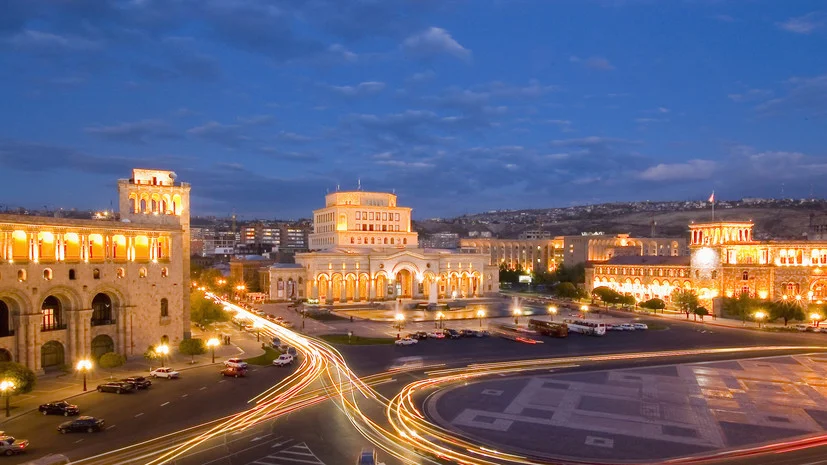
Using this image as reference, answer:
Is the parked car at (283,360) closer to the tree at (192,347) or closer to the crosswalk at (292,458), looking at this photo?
the tree at (192,347)

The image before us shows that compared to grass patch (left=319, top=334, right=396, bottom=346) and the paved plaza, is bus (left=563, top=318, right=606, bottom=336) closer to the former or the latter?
the paved plaza

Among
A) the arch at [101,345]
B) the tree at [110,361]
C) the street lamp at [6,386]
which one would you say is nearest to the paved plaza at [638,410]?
the street lamp at [6,386]

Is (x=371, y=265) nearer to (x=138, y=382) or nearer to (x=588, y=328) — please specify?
(x=588, y=328)

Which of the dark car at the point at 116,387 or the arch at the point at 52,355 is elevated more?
the arch at the point at 52,355

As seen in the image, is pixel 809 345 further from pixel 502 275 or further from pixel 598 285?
pixel 502 275

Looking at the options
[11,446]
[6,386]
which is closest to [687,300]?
[6,386]

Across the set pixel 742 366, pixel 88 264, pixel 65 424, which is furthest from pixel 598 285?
pixel 65 424
